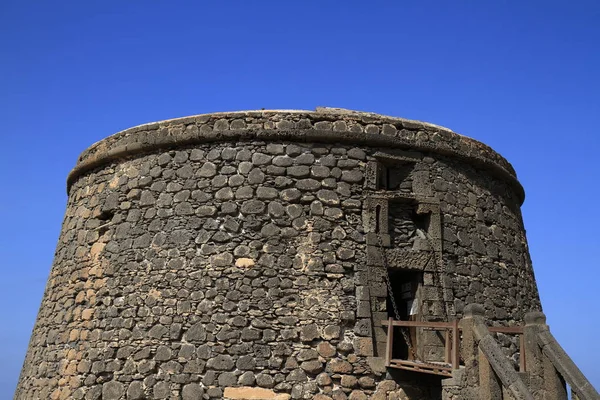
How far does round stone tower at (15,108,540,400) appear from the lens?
838 centimetres

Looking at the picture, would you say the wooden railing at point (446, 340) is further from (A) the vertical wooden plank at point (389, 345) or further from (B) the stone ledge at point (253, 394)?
(B) the stone ledge at point (253, 394)

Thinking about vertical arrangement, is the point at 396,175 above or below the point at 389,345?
above

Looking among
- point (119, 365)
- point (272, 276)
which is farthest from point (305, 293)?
point (119, 365)

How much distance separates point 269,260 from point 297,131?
181 cm

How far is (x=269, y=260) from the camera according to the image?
8.67 meters

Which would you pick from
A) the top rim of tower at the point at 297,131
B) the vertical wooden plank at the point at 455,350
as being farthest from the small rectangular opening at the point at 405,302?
the top rim of tower at the point at 297,131

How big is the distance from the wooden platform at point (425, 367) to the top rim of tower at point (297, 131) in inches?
118

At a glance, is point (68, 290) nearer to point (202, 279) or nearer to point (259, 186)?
point (202, 279)

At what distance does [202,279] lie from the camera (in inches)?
342

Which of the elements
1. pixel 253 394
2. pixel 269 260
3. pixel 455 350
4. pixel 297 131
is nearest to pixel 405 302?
pixel 455 350

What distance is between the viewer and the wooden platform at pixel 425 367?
7.61 metres

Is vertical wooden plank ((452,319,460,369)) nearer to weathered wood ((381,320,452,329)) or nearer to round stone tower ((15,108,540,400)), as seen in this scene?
weathered wood ((381,320,452,329))

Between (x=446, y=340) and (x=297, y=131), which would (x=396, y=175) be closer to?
(x=297, y=131)

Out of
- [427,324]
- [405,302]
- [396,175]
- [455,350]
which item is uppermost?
[396,175]
